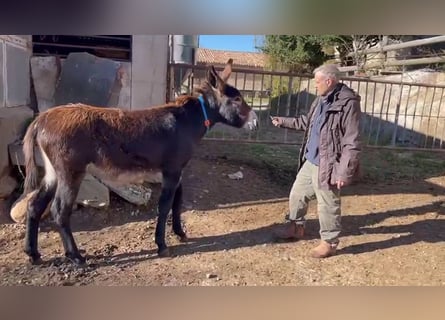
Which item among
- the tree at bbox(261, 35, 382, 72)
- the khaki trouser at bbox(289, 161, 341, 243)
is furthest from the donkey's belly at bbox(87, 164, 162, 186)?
the tree at bbox(261, 35, 382, 72)

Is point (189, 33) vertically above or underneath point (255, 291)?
above

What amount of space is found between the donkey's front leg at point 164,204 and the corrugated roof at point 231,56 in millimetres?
666

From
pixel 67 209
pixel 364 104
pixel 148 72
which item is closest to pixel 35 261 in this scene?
pixel 67 209

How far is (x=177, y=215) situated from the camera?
2305 millimetres

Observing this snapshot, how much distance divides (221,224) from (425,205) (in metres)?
1.72

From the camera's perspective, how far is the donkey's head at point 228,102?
2133mm

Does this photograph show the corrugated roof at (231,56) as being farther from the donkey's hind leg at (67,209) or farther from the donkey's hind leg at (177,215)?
the donkey's hind leg at (67,209)

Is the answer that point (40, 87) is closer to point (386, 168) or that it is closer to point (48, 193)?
point (48, 193)

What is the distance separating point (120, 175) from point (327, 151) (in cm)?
111

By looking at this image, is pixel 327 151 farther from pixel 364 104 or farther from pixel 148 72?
pixel 364 104

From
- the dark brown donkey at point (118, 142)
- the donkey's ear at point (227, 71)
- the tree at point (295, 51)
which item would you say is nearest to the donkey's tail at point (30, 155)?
the dark brown donkey at point (118, 142)

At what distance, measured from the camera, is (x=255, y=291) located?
76.8 inches

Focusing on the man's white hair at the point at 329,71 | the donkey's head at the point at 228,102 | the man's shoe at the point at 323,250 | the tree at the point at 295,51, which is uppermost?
the tree at the point at 295,51
